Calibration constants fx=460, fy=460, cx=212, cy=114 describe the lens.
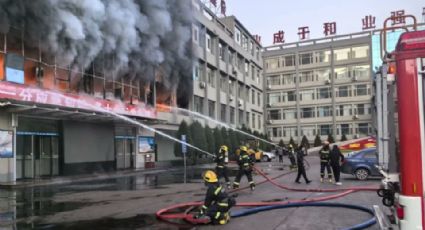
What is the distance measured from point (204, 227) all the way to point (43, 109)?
14540 mm

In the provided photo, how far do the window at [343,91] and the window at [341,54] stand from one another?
15.2 feet

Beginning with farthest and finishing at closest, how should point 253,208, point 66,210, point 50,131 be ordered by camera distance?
point 50,131, point 66,210, point 253,208

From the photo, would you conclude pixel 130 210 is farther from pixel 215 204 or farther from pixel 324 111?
pixel 324 111

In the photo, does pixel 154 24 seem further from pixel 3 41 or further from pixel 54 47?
pixel 3 41

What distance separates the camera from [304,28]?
7494 cm

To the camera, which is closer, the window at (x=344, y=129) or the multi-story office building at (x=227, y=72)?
the multi-story office building at (x=227, y=72)

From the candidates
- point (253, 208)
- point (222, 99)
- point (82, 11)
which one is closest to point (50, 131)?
point (82, 11)

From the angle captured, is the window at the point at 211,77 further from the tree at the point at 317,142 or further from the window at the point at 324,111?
the window at the point at 324,111

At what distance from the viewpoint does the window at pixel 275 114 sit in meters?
79.6

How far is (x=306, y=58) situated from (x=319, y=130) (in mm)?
12206

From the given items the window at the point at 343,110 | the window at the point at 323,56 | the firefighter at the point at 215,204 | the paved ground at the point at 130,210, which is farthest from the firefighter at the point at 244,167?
the window at the point at 323,56

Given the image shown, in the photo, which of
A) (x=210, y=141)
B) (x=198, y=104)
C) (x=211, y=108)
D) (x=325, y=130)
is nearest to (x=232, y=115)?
(x=211, y=108)

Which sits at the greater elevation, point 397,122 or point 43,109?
point 43,109

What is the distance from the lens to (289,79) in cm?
7850
